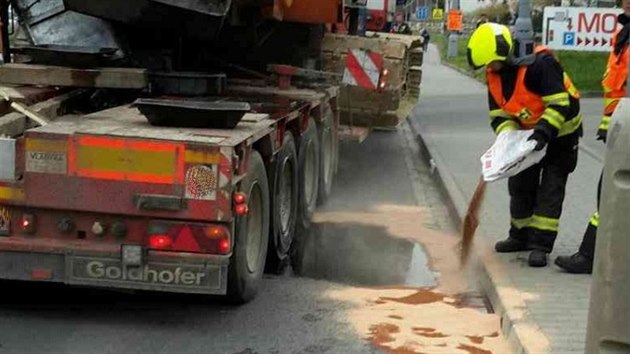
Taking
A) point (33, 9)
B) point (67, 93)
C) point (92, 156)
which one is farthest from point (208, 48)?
point (92, 156)

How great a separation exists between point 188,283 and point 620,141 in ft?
9.41

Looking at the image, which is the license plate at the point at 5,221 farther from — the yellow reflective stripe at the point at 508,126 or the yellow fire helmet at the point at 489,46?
the yellow reflective stripe at the point at 508,126

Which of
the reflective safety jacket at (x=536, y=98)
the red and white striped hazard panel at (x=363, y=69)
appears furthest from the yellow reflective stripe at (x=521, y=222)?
the red and white striped hazard panel at (x=363, y=69)

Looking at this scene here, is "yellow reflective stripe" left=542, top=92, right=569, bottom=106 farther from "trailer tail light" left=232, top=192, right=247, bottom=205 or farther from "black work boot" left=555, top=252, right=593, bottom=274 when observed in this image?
"trailer tail light" left=232, top=192, right=247, bottom=205

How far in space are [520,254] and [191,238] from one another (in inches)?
118

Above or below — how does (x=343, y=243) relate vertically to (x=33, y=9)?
below

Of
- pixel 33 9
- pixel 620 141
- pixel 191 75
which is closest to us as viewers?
pixel 620 141

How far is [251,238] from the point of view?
255 inches

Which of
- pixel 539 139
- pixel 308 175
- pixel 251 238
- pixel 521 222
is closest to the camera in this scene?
pixel 251 238

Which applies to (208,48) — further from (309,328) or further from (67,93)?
(309,328)

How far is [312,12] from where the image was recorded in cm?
965

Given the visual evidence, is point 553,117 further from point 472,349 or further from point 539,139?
point 472,349

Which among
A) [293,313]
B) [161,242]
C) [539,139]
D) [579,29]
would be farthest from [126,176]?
[579,29]

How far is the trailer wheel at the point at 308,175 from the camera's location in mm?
8609
